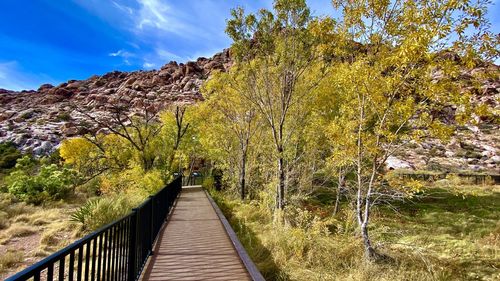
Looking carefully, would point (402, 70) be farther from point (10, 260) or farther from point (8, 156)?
point (8, 156)

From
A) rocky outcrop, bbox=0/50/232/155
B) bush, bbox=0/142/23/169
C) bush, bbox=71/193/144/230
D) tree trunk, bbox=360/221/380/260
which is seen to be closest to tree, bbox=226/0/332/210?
tree trunk, bbox=360/221/380/260

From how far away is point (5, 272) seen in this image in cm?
903

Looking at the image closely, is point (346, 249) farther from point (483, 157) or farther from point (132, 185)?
point (483, 157)

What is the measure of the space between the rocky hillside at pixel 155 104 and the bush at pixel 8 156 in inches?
155

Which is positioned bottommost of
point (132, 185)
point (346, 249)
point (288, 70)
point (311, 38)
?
point (346, 249)

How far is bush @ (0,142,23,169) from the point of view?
44.4 metres

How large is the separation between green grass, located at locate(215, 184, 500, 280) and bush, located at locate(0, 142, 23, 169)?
40896 millimetres

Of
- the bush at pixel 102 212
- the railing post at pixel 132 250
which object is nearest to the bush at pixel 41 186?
the bush at pixel 102 212

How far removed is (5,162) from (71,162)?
2337 centimetres

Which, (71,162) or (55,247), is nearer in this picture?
(55,247)

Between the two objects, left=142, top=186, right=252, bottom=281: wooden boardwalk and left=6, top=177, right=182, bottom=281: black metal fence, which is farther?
left=142, top=186, right=252, bottom=281: wooden boardwalk

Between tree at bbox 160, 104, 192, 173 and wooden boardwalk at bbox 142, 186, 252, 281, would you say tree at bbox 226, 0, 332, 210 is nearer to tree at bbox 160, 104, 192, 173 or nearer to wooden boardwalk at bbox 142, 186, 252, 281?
wooden boardwalk at bbox 142, 186, 252, 281

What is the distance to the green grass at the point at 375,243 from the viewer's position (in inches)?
304

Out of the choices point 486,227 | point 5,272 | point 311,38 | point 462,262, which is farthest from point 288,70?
point 486,227
